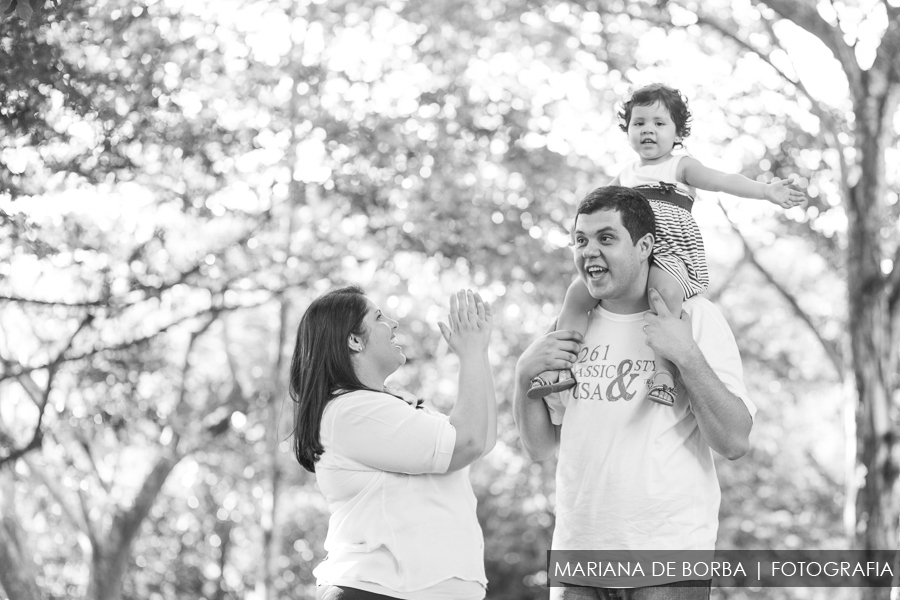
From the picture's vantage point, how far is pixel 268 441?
28.6ft

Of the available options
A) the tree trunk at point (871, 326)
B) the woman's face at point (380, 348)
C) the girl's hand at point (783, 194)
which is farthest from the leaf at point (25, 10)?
the tree trunk at point (871, 326)

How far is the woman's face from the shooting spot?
296 cm

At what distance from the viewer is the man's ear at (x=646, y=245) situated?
2.71 meters

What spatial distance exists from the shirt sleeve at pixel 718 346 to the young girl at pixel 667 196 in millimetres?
61

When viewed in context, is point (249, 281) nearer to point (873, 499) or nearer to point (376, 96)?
point (376, 96)

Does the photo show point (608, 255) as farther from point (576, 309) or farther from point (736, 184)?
point (736, 184)

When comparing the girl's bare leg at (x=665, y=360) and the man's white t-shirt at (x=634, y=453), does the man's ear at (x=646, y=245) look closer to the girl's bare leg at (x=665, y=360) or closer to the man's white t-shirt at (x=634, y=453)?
the girl's bare leg at (x=665, y=360)

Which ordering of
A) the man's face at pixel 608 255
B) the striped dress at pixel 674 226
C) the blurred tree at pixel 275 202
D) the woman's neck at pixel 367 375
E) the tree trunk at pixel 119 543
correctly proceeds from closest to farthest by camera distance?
the man's face at pixel 608 255 < the striped dress at pixel 674 226 < the woman's neck at pixel 367 375 < the blurred tree at pixel 275 202 < the tree trunk at pixel 119 543

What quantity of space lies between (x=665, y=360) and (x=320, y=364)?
103cm

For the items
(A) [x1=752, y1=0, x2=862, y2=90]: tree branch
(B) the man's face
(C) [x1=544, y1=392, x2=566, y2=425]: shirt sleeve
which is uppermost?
(A) [x1=752, y1=0, x2=862, y2=90]: tree branch

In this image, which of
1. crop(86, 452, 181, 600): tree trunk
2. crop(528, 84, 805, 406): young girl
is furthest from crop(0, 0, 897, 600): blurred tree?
crop(528, 84, 805, 406): young girl

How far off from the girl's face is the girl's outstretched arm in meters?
0.08

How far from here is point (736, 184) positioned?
291 cm

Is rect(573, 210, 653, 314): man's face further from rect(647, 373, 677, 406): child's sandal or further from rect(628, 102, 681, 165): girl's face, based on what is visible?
rect(628, 102, 681, 165): girl's face
